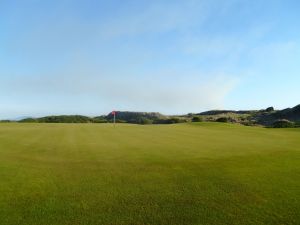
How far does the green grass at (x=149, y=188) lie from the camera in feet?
20.8

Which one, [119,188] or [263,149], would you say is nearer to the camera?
[119,188]

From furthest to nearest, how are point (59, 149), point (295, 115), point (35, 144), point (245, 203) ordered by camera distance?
point (295, 115), point (35, 144), point (59, 149), point (245, 203)

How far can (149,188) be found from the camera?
314 inches

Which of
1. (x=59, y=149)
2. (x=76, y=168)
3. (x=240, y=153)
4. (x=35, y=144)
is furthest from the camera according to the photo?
(x=35, y=144)

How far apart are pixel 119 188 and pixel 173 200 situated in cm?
151

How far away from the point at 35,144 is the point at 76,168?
646 centimetres

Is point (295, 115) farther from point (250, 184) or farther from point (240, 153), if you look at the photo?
point (250, 184)

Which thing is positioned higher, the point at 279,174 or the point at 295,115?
the point at 295,115

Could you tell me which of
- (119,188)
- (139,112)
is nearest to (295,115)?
(139,112)


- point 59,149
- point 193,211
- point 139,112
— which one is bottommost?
point 193,211

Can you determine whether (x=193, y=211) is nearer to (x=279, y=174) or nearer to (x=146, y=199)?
(x=146, y=199)

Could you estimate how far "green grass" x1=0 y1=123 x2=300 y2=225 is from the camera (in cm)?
634

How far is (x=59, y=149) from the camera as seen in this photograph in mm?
13922

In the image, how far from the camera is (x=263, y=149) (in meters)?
14.0
